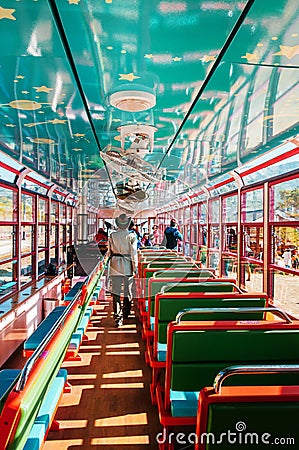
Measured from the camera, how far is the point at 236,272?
6105 mm

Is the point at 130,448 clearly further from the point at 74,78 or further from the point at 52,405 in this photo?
the point at 74,78

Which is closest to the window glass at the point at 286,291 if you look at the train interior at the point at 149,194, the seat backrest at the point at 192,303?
the train interior at the point at 149,194

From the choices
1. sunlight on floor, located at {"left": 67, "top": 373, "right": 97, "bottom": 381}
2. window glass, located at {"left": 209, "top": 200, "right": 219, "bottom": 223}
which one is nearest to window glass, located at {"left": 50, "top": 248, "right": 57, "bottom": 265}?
window glass, located at {"left": 209, "top": 200, "right": 219, "bottom": 223}

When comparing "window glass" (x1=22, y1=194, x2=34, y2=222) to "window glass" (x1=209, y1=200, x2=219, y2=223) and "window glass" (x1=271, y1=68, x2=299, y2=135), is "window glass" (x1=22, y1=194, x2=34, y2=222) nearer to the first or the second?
"window glass" (x1=209, y1=200, x2=219, y2=223)

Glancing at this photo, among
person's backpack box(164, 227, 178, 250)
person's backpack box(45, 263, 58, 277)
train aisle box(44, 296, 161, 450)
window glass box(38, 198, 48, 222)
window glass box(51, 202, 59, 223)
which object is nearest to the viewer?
train aisle box(44, 296, 161, 450)

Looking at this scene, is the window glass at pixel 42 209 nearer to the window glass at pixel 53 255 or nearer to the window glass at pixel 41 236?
the window glass at pixel 41 236

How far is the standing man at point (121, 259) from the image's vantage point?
5738 millimetres

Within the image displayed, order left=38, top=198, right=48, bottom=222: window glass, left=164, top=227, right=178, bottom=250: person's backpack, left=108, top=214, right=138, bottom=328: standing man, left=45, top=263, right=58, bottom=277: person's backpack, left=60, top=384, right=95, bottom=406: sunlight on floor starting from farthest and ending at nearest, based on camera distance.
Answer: left=164, top=227, right=178, bottom=250: person's backpack, left=45, top=263, right=58, bottom=277: person's backpack, left=38, top=198, right=48, bottom=222: window glass, left=108, top=214, right=138, bottom=328: standing man, left=60, top=384, right=95, bottom=406: sunlight on floor

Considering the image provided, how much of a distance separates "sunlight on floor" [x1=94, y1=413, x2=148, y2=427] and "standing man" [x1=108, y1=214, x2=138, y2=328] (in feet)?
8.43

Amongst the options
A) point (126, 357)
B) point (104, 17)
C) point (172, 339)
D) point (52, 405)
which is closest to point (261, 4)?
point (104, 17)

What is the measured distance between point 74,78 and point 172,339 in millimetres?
1839

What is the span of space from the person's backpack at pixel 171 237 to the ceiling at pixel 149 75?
4010 millimetres

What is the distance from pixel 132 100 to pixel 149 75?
0.40 meters

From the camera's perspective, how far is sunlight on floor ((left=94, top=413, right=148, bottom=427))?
3014mm
